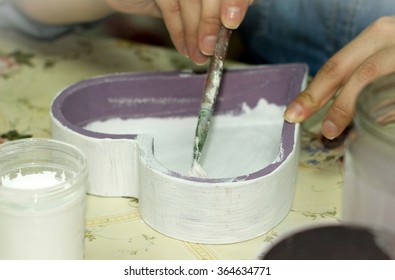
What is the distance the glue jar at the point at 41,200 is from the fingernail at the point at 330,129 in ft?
1.09

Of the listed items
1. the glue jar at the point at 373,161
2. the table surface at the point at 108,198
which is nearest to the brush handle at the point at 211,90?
the table surface at the point at 108,198

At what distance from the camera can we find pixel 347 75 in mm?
859

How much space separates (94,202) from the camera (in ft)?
2.61

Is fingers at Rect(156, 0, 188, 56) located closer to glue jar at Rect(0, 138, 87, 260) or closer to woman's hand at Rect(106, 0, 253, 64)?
woman's hand at Rect(106, 0, 253, 64)

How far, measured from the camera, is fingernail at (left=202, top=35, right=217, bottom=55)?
883mm

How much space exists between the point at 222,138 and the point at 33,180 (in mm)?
301

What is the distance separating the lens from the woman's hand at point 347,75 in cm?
82

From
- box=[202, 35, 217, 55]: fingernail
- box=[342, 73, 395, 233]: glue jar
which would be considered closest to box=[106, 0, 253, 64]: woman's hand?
box=[202, 35, 217, 55]: fingernail

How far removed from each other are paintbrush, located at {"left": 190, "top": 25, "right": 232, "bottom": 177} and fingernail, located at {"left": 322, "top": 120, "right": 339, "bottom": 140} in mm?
146

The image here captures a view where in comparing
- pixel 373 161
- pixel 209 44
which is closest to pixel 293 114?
pixel 209 44

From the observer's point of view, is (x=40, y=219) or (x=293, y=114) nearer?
(x=40, y=219)

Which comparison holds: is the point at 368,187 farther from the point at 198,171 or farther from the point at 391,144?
the point at 198,171

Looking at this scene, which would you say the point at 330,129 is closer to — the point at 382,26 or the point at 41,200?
the point at 382,26
